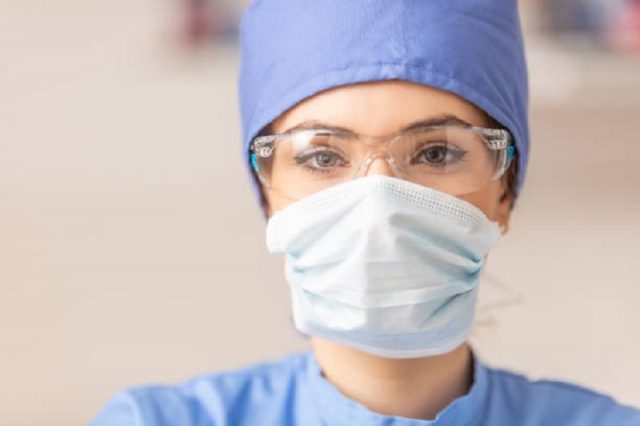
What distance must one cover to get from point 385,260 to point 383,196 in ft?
0.29

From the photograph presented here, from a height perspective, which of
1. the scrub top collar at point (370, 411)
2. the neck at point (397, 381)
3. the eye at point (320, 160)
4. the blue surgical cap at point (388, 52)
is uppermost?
the blue surgical cap at point (388, 52)

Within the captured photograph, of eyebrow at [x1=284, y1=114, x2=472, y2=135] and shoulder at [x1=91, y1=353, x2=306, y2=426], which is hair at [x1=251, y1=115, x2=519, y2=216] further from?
shoulder at [x1=91, y1=353, x2=306, y2=426]

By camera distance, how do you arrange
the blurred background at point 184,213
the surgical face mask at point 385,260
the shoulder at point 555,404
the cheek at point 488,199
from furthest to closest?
1. the blurred background at point 184,213
2. the shoulder at point 555,404
3. the cheek at point 488,199
4. the surgical face mask at point 385,260

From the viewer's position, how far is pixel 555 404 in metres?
1.69

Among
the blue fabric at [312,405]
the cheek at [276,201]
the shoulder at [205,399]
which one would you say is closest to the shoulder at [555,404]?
the blue fabric at [312,405]

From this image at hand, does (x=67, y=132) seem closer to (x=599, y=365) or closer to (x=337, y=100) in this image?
(x=337, y=100)

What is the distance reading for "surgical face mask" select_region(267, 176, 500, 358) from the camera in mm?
1414

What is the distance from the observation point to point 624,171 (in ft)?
7.98

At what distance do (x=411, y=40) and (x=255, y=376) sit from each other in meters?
0.63

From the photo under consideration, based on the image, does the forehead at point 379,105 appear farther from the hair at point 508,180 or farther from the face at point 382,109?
the hair at point 508,180

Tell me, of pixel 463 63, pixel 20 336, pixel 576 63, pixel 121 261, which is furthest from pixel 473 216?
pixel 20 336

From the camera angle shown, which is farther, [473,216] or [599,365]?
[599,365]

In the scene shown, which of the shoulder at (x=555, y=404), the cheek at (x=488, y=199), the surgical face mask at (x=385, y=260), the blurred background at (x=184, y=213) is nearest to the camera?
the surgical face mask at (x=385, y=260)

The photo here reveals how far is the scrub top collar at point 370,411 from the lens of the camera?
1.56 meters
